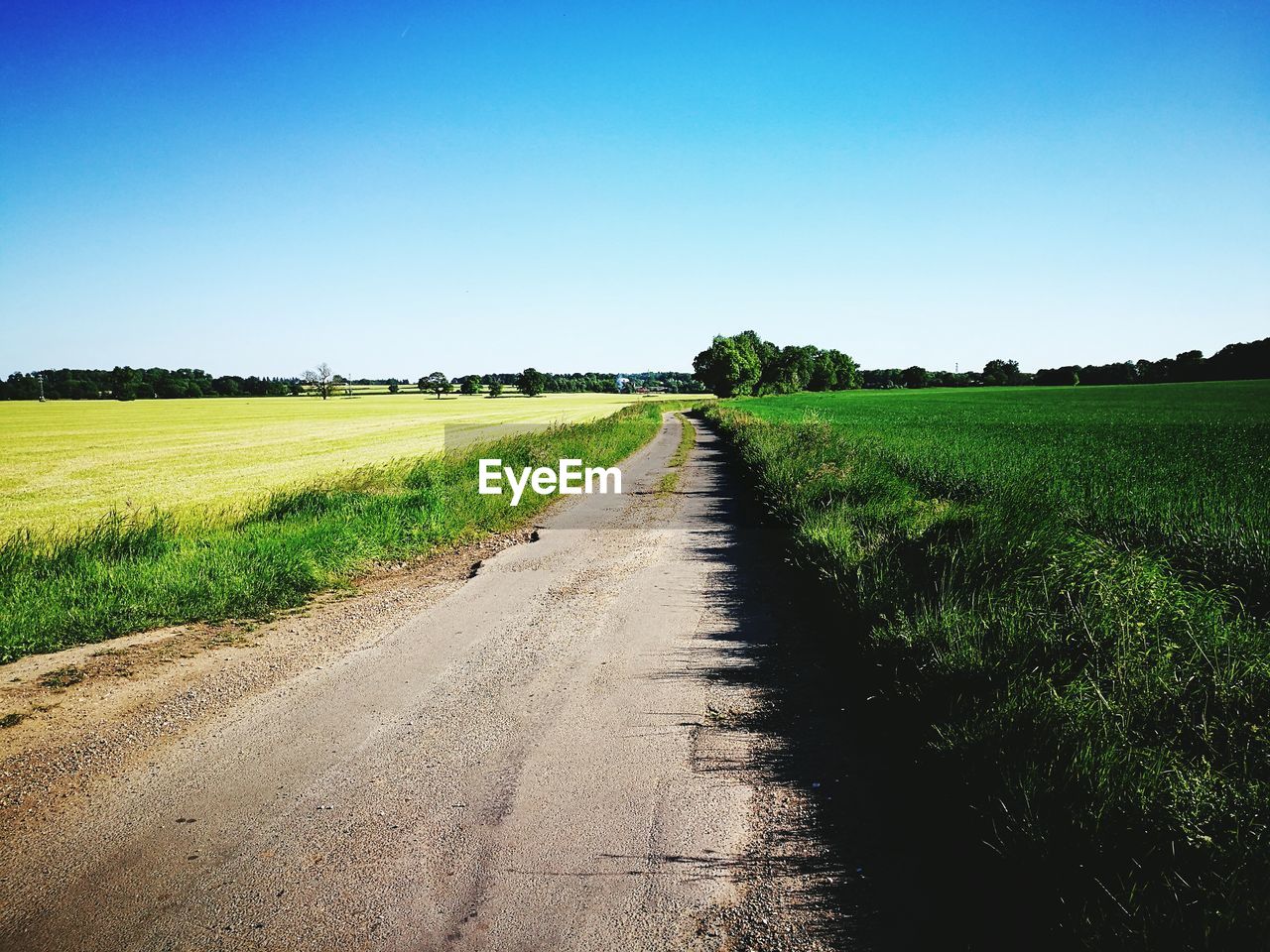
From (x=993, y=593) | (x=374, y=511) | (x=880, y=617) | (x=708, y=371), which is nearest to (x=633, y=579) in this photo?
(x=880, y=617)

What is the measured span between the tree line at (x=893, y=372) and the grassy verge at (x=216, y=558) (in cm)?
9792

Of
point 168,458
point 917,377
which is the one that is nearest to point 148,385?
point 168,458

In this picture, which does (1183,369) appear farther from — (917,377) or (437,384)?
(437,384)

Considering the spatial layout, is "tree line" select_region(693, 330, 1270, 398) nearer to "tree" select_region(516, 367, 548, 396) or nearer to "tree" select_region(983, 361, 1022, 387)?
"tree" select_region(983, 361, 1022, 387)

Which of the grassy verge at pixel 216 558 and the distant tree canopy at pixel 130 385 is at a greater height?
the distant tree canopy at pixel 130 385

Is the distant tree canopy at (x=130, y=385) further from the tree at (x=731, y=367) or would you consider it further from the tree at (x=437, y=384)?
the tree at (x=731, y=367)

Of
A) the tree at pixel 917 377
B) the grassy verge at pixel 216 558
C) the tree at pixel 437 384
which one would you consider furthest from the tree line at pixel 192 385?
the grassy verge at pixel 216 558

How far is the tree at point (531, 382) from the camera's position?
12506 centimetres

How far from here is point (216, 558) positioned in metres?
8.41

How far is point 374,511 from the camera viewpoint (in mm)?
11578

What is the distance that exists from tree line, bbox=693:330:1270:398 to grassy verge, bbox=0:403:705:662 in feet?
321

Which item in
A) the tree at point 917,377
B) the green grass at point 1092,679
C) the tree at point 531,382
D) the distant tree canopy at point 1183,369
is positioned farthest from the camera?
the tree at point 917,377

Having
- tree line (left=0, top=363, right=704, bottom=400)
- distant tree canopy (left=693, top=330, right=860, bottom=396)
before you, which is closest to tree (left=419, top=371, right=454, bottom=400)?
tree line (left=0, top=363, right=704, bottom=400)

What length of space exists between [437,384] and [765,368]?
2867 inches
